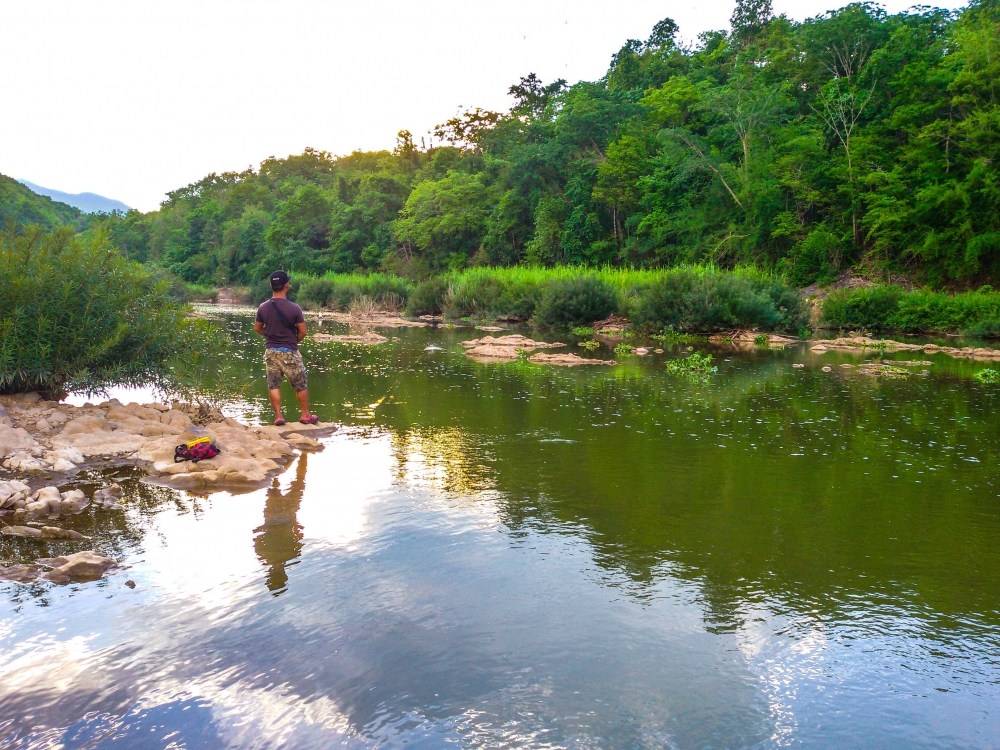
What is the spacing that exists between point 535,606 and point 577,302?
27573 mm

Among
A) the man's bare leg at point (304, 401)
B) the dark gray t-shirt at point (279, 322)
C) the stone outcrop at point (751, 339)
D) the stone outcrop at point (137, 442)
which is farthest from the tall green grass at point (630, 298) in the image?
the stone outcrop at point (137, 442)

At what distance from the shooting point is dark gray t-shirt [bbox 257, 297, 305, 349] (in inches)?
411

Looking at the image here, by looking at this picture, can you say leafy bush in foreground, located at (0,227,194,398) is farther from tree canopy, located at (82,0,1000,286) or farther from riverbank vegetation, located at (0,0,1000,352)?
tree canopy, located at (82,0,1000,286)

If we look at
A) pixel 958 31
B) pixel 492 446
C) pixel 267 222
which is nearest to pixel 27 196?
pixel 267 222

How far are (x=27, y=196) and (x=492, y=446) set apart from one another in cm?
12543

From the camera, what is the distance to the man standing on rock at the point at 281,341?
10.4 meters

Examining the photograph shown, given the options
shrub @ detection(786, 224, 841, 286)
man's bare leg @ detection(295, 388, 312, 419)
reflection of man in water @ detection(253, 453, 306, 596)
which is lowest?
reflection of man in water @ detection(253, 453, 306, 596)

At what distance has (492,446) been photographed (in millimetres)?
9664

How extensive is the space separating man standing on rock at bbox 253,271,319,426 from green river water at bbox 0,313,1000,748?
1377 mm

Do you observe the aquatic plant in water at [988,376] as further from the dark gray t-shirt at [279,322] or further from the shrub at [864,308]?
the dark gray t-shirt at [279,322]

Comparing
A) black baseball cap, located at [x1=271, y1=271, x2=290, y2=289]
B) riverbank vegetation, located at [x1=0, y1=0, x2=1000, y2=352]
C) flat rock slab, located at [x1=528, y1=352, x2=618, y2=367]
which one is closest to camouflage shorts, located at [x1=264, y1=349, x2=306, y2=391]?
black baseball cap, located at [x1=271, y1=271, x2=290, y2=289]

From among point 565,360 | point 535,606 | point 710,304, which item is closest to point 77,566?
point 535,606

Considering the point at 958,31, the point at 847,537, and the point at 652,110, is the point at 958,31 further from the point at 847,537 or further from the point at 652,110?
the point at 847,537

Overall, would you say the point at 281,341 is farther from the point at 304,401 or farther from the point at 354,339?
the point at 354,339
